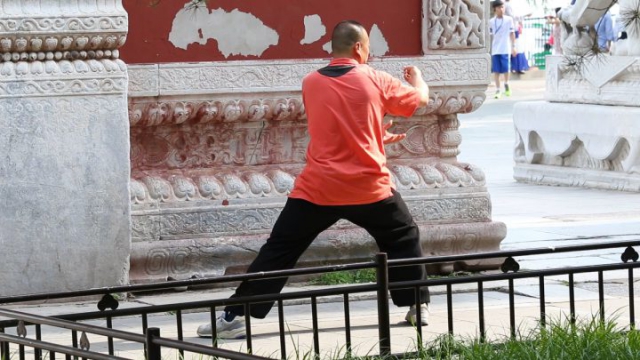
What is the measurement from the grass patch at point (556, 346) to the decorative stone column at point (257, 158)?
117 inches

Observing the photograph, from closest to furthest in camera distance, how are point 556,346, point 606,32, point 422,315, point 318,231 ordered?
1. point 556,346
2. point 318,231
3. point 422,315
4. point 606,32

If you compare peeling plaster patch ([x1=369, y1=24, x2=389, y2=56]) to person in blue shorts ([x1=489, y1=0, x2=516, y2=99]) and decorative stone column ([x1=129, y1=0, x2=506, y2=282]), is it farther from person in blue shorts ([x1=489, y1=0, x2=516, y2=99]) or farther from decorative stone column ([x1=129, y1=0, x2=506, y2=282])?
person in blue shorts ([x1=489, y1=0, x2=516, y2=99])

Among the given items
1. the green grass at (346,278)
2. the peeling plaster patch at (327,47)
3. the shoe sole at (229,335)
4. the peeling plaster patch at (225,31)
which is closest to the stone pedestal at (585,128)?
the peeling plaster patch at (327,47)

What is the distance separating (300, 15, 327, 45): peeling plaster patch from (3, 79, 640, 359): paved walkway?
1.72 metres

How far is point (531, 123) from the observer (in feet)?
53.6

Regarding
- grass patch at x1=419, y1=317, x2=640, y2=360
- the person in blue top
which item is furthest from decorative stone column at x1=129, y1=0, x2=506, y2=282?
the person in blue top

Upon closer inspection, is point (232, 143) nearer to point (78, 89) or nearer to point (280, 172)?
point (280, 172)

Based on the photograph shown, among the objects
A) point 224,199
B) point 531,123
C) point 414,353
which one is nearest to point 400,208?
point 414,353

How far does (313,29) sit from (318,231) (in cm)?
236

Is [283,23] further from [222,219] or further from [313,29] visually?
[222,219]

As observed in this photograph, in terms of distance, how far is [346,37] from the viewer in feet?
26.0

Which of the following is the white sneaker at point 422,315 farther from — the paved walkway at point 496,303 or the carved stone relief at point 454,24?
the carved stone relief at point 454,24

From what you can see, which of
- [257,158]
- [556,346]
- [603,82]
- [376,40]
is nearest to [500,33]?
[603,82]

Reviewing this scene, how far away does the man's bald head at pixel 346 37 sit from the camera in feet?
26.0
